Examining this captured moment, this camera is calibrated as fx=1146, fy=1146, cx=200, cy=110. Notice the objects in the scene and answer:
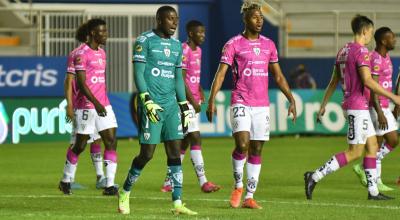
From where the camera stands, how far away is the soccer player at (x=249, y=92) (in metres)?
13.8

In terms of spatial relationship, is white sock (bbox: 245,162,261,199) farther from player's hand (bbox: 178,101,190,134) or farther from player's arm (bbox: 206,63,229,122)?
player's hand (bbox: 178,101,190,134)

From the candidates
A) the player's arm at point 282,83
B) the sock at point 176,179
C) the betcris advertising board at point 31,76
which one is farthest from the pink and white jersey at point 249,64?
the betcris advertising board at point 31,76

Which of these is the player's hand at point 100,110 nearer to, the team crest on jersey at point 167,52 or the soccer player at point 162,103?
the soccer player at point 162,103

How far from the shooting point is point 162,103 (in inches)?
505

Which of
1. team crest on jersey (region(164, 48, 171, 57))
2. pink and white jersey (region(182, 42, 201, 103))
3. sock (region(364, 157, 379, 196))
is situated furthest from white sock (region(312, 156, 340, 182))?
team crest on jersey (region(164, 48, 171, 57))

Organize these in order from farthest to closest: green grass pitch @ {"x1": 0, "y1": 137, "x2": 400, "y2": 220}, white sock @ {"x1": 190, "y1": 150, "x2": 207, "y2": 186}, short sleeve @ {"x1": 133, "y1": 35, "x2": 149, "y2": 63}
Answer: white sock @ {"x1": 190, "y1": 150, "x2": 207, "y2": 186}
green grass pitch @ {"x1": 0, "y1": 137, "x2": 400, "y2": 220}
short sleeve @ {"x1": 133, "y1": 35, "x2": 149, "y2": 63}

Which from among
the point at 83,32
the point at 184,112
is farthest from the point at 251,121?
the point at 83,32

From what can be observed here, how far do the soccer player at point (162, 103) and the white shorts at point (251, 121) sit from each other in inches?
41.1

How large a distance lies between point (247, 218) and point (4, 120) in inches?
621

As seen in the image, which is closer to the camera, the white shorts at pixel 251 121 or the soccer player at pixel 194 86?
the white shorts at pixel 251 121

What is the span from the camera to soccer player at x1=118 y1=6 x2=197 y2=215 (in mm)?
12773

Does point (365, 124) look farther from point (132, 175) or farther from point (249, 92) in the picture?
point (132, 175)

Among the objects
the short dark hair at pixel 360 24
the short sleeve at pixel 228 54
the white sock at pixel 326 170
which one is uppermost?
the short dark hair at pixel 360 24

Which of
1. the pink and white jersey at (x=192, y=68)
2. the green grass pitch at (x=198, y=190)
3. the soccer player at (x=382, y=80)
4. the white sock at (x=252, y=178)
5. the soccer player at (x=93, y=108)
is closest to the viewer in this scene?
the green grass pitch at (x=198, y=190)
